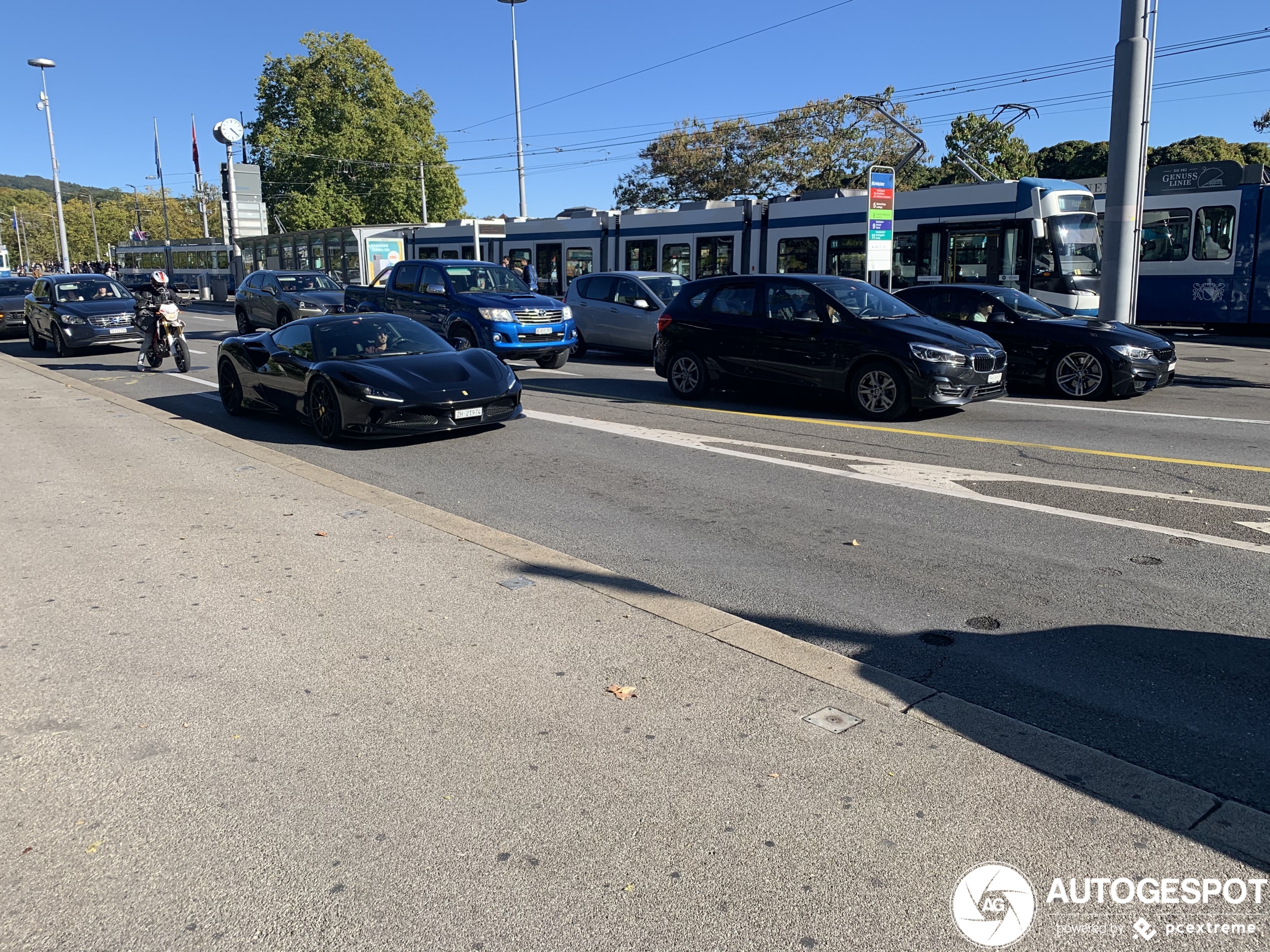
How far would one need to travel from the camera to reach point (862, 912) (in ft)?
9.11

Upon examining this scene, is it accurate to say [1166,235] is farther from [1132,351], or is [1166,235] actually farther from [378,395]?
[378,395]

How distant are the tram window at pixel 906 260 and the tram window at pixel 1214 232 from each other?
22.2 feet

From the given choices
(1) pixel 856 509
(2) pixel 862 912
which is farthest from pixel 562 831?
(1) pixel 856 509

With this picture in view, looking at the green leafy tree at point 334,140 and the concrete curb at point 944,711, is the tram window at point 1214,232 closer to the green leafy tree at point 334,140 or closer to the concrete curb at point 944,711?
the concrete curb at point 944,711

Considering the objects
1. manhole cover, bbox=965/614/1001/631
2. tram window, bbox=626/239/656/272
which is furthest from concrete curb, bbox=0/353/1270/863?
tram window, bbox=626/239/656/272

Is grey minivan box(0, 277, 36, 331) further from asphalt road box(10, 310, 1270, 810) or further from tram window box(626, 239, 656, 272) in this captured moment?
asphalt road box(10, 310, 1270, 810)

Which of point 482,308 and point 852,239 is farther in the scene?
point 852,239

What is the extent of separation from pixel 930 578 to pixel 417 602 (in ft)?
9.48

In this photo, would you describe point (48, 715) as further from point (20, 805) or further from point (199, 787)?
point (199, 787)

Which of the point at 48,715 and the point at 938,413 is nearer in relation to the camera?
the point at 48,715

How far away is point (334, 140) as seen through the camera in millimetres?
57438

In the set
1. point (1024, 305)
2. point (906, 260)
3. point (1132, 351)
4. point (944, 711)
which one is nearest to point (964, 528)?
point (944, 711)

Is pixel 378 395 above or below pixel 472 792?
above

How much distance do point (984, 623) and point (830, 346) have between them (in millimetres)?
6897
